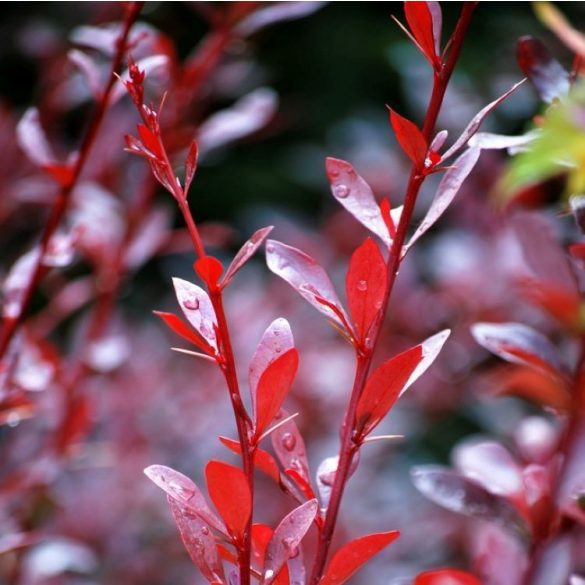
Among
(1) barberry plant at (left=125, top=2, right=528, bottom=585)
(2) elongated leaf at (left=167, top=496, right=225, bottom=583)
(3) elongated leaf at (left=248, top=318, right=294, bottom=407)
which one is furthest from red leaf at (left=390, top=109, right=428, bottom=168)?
(2) elongated leaf at (left=167, top=496, right=225, bottom=583)

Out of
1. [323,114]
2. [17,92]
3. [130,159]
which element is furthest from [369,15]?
[130,159]

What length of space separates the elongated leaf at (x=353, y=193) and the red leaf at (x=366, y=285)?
0.04 m

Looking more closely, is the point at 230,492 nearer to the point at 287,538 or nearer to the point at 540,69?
the point at 287,538

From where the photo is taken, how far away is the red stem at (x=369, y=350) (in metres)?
0.42

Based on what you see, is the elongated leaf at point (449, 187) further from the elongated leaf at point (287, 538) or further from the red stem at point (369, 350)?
the elongated leaf at point (287, 538)

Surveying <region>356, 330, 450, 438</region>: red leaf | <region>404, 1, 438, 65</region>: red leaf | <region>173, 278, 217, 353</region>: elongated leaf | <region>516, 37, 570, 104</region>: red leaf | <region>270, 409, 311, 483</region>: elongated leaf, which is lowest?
<region>270, 409, 311, 483</region>: elongated leaf

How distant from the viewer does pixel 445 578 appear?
50 cm

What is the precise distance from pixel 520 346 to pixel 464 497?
0.11 meters

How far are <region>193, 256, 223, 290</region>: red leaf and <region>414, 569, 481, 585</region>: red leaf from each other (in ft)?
0.64

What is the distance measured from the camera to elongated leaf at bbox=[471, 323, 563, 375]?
0.55 m

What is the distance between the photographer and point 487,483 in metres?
0.58

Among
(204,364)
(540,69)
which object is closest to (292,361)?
(540,69)

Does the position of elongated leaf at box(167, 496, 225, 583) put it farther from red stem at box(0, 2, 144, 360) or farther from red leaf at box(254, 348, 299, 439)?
red stem at box(0, 2, 144, 360)

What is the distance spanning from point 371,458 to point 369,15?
1.49 metres
